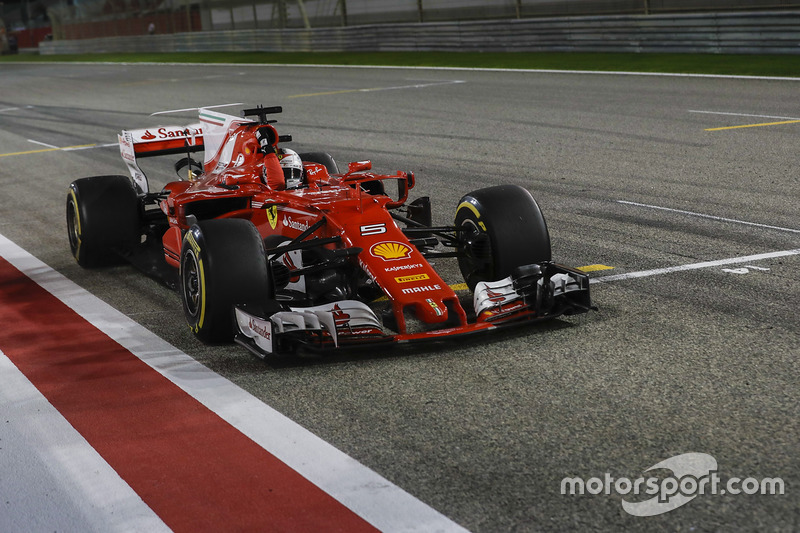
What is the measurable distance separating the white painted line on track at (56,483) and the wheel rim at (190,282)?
1.13m

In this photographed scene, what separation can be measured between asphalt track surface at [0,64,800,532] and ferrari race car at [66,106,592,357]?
194 millimetres

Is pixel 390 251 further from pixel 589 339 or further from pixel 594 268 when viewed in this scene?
pixel 594 268

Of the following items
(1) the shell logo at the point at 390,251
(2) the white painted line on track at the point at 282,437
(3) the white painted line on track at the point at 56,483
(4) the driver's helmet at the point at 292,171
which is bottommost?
(2) the white painted line on track at the point at 282,437

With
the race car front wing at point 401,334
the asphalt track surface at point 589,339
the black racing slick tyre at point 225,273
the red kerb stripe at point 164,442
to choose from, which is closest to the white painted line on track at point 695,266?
the asphalt track surface at point 589,339

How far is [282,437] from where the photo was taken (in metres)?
4.50

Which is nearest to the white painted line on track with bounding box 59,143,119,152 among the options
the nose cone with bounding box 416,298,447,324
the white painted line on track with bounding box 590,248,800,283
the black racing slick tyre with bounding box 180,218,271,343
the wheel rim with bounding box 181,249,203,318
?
the wheel rim with bounding box 181,249,203,318

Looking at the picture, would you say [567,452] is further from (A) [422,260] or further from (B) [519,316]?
(A) [422,260]

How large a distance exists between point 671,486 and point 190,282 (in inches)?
130

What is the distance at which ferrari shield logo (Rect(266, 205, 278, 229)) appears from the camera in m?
6.67

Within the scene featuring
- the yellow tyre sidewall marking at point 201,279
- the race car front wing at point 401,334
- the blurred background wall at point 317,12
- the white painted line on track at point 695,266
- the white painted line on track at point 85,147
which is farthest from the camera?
the blurred background wall at point 317,12

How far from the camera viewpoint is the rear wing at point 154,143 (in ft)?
28.6

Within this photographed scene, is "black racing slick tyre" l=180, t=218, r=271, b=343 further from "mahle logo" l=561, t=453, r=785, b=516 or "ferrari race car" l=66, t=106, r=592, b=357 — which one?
"mahle logo" l=561, t=453, r=785, b=516

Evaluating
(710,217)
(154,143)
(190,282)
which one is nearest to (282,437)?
(190,282)

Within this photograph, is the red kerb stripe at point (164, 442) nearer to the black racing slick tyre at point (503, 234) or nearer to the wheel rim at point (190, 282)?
the wheel rim at point (190, 282)
